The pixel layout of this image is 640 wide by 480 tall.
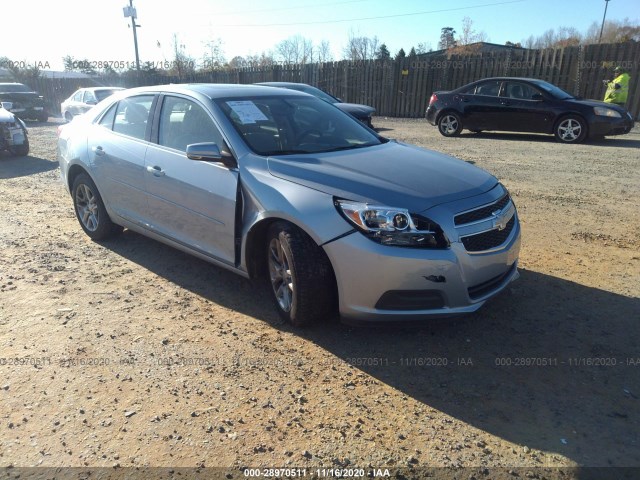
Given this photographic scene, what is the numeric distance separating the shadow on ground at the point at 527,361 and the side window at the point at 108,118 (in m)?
2.14

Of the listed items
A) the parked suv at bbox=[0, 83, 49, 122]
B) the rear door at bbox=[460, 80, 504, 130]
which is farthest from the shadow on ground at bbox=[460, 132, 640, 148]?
the parked suv at bbox=[0, 83, 49, 122]

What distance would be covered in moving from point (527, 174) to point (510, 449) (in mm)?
6778

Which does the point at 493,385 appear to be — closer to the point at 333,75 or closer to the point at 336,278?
the point at 336,278

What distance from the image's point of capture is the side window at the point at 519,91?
1214 cm

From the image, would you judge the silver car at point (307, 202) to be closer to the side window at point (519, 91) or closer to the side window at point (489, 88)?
the side window at point (519, 91)

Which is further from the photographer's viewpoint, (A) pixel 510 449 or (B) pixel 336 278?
(B) pixel 336 278

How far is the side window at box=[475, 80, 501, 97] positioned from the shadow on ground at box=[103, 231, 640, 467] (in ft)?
32.3

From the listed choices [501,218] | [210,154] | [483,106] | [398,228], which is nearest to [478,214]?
[501,218]

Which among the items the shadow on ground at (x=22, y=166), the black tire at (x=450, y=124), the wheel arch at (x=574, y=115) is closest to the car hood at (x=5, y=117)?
the shadow on ground at (x=22, y=166)

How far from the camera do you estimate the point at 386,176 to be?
11.1 feet

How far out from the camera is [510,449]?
7.97 ft

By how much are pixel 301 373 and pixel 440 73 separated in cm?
1789

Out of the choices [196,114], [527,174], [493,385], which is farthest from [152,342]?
[527,174]

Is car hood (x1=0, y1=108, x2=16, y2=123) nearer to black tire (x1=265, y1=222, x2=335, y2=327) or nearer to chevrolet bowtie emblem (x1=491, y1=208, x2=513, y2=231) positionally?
black tire (x1=265, y1=222, x2=335, y2=327)
